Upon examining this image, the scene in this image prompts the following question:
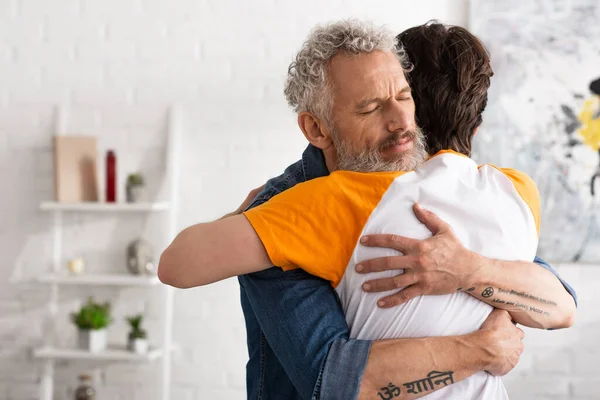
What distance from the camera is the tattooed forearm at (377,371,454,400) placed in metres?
1.36

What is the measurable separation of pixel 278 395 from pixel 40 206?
2715 millimetres

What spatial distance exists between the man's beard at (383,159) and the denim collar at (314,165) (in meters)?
0.08

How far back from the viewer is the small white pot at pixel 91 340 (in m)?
3.81

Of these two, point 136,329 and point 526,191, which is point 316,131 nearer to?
point 526,191

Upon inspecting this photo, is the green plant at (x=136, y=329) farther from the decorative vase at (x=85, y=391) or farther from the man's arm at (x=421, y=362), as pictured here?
the man's arm at (x=421, y=362)

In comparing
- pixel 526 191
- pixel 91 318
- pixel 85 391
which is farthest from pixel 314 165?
pixel 85 391

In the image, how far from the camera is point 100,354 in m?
3.79

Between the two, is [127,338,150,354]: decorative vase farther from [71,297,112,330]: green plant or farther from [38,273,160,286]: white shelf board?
[38,273,160,286]: white shelf board

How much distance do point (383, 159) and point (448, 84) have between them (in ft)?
0.86

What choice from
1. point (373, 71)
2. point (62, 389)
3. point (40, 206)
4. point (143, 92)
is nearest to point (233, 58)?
point (143, 92)

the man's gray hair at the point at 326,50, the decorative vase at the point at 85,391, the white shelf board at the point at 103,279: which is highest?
the man's gray hair at the point at 326,50

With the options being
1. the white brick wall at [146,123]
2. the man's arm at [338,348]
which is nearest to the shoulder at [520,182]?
the man's arm at [338,348]

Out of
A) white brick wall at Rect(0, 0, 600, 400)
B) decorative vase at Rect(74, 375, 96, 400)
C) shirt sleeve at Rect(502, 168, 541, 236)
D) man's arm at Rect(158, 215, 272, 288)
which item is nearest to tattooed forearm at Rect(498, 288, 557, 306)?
shirt sleeve at Rect(502, 168, 541, 236)

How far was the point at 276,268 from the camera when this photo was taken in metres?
1.42
